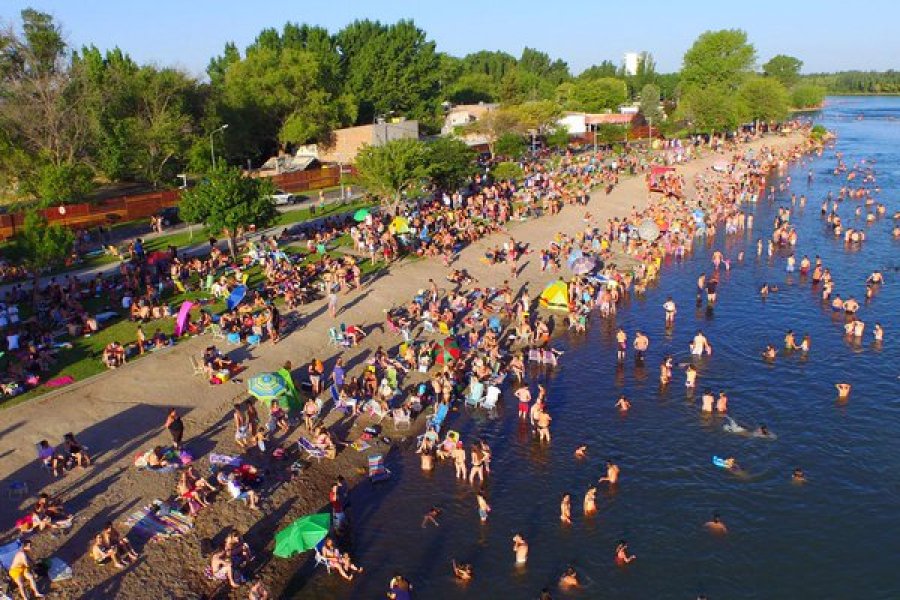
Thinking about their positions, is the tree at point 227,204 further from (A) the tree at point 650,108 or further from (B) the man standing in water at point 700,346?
(A) the tree at point 650,108

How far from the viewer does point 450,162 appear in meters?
46.4

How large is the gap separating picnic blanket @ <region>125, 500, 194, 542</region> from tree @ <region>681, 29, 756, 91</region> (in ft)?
351

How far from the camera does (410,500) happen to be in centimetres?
1730

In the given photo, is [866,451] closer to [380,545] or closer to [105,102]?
[380,545]

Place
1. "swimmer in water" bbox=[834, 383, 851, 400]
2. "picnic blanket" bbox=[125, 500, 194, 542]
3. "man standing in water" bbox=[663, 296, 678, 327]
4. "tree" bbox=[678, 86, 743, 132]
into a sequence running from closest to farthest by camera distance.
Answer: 1. "picnic blanket" bbox=[125, 500, 194, 542]
2. "swimmer in water" bbox=[834, 383, 851, 400]
3. "man standing in water" bbox=[663, 296, 678, 327]
4. "tree" bbox=[678, 86, 743, 132]

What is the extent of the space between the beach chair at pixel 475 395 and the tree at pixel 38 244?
17412 mm

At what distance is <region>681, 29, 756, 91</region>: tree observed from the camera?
107 metres

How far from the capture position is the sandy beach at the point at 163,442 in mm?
14477

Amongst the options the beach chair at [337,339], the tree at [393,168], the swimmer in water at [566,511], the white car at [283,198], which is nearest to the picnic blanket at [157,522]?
the swimmer in water at [566,511]

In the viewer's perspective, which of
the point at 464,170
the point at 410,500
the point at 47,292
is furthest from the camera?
the point at 464,170

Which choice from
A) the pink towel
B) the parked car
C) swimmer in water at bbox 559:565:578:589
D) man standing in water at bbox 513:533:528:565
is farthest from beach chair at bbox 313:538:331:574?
the parked car

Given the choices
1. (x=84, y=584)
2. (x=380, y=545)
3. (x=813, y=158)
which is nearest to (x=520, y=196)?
(x=380, y=545)

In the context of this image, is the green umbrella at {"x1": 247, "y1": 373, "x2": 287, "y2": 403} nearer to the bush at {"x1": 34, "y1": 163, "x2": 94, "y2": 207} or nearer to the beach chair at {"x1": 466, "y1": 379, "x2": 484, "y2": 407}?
the beach chair at {"x1": 466, "y1": 379, "x2": 484, "y2": 407}

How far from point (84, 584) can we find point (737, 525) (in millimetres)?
13785
